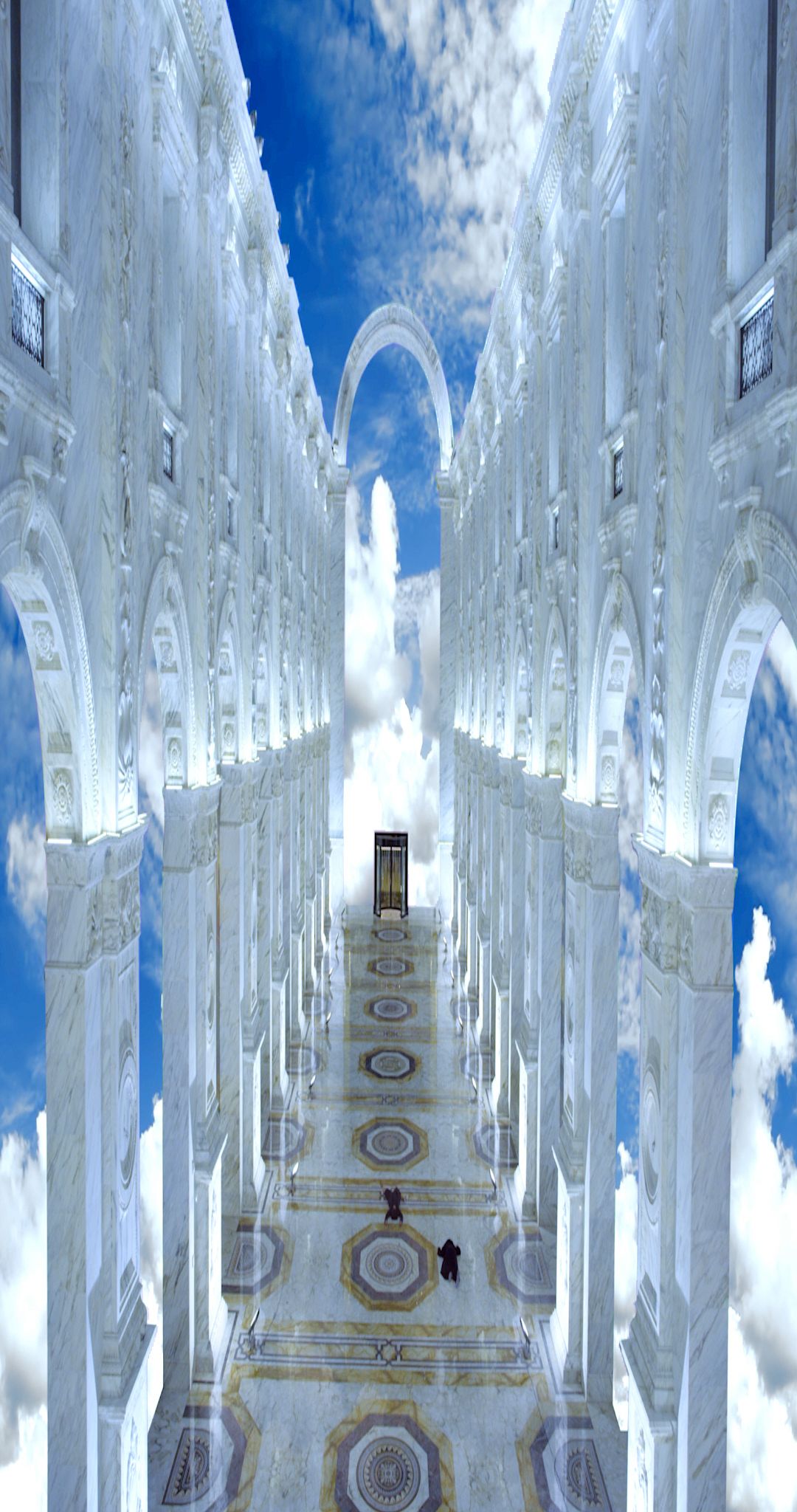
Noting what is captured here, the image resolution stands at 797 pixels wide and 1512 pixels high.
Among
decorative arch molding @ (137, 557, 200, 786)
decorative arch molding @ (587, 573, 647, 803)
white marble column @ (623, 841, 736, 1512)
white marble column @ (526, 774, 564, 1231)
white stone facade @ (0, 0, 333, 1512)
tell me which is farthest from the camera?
white marble column @ (526, 774, 564, 1231)

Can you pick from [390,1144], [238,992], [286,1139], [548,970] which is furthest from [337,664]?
[548,970]

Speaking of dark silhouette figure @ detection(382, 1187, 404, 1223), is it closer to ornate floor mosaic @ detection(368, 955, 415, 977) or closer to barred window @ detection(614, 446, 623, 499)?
barred window @ detection(614, 446, 623, 499)

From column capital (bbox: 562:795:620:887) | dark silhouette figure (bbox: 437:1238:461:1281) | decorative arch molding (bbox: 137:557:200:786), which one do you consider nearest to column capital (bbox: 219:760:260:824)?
decorative arch molding (bbox: 137:557:200:786)

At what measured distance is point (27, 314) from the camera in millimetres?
4965

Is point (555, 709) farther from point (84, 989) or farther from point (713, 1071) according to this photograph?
point (84, 989)

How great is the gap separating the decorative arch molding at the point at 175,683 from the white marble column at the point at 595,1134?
4.25 metres

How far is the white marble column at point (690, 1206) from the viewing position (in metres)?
5.65

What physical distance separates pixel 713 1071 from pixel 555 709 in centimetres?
594

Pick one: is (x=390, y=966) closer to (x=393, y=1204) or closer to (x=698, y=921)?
(x=393, y=1204)

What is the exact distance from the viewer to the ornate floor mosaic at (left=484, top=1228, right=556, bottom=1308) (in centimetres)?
1055

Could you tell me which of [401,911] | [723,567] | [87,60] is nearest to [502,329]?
[87,60]

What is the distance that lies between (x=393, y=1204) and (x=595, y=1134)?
4.49m

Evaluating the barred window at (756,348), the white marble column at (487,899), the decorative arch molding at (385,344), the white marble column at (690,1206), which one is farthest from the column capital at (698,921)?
the decorative arch molding at (385,344)

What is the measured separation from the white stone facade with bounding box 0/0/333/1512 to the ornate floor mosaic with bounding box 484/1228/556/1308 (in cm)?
345
